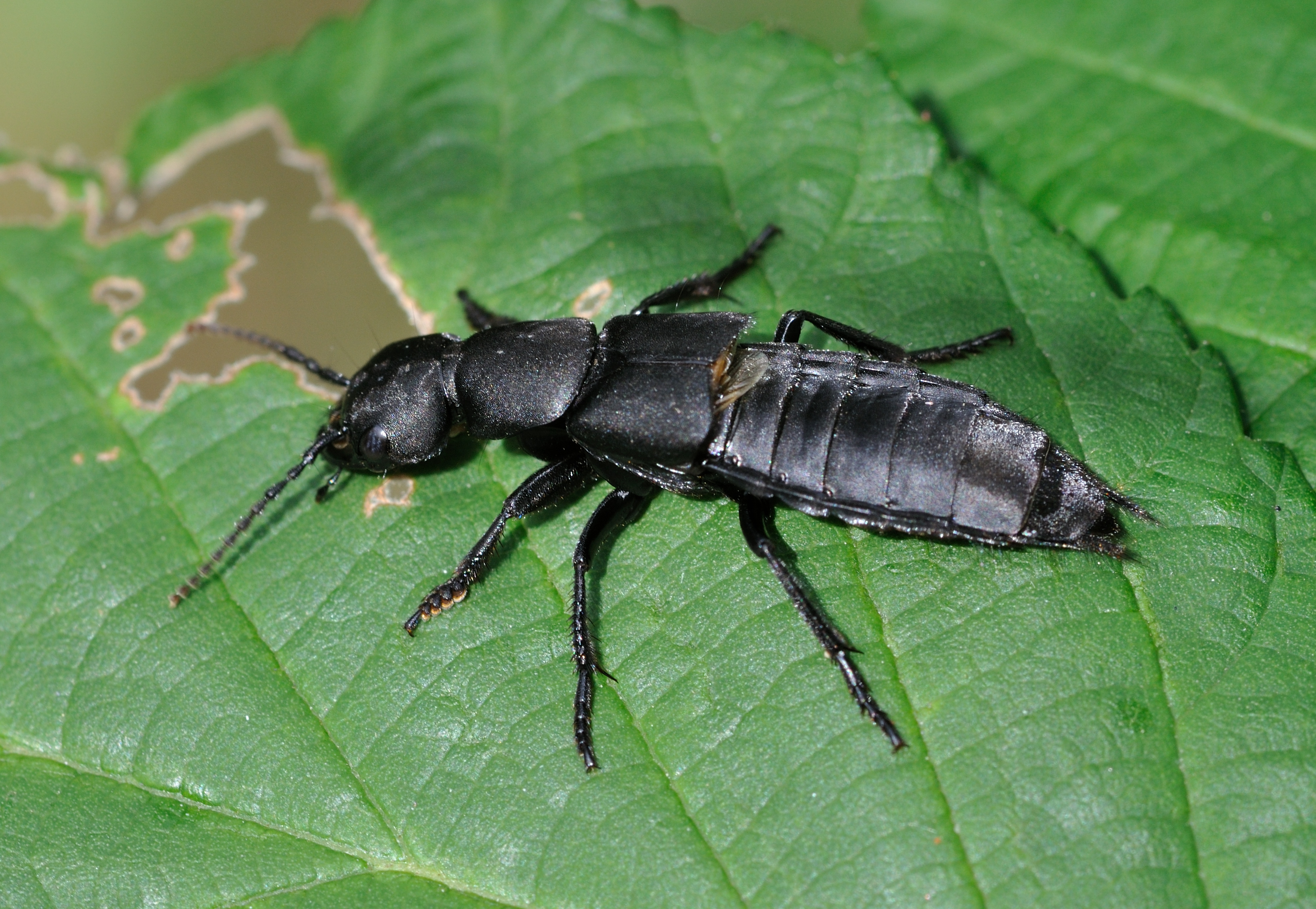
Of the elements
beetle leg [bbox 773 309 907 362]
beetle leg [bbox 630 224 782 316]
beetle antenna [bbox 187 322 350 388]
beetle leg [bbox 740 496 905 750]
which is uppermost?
beetle antenna [bbox 187 322 350 388]

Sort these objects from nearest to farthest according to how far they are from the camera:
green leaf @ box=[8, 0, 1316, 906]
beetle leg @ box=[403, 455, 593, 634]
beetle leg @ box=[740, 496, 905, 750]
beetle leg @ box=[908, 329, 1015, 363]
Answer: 1. green leaf @ box=[8, 0, 1316, 906]
2. beetle leg @ box=[740, 496, 905, 750]
3. beetle leg @ box=[403, 455, 593, 634]
4. beetle leg @ box=[908, 329, 1015, 363]

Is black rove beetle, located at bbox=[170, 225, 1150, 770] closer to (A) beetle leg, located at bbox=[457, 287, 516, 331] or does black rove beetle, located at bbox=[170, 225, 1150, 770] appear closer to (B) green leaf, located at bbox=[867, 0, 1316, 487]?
(A) beetle leg, located at bbox=[457, 287, 516, 331]

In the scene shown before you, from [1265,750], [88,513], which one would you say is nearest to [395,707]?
[88,513]

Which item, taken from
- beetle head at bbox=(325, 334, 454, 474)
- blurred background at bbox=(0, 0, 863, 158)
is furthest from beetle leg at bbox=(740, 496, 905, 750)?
blurred background at bbox=(0, 0, 863, 158)

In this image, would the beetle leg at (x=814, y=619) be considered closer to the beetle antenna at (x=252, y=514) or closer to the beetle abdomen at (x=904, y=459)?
the beetle abdomen at (x=904, y=459)

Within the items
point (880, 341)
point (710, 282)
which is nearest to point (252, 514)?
point (710, 282)

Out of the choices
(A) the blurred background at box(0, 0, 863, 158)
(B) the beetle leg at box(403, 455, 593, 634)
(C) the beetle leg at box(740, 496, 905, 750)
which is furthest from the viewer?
(A) the blurred background at box(0, 0, 863, 158)

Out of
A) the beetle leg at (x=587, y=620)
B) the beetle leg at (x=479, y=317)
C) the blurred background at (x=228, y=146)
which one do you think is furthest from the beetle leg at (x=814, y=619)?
the blurred background at (x=228, y=146)

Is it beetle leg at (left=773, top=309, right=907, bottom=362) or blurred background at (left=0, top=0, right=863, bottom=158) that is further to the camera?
blurred background at (left=0, top=0, right=863, bottom=158)
